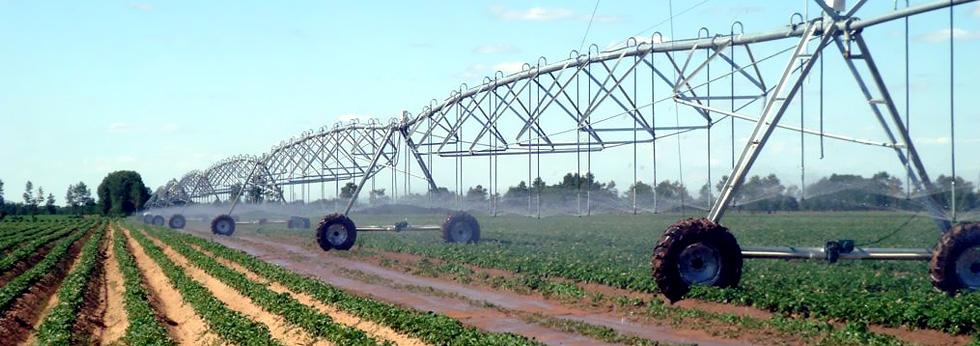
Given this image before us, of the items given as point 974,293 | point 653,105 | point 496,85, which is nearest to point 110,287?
point 496,85

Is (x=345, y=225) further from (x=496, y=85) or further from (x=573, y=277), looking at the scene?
(x=573, y=277)

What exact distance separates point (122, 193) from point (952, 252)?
168 metres

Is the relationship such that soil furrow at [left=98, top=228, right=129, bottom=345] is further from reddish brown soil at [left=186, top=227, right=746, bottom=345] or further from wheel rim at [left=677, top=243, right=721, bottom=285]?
wheel rim at [left=677, top=243, right=721, bottom=285]

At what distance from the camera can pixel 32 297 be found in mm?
27562

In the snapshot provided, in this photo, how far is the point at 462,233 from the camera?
37.8 meters

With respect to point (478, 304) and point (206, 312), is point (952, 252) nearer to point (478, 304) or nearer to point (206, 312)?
point (478, 304)

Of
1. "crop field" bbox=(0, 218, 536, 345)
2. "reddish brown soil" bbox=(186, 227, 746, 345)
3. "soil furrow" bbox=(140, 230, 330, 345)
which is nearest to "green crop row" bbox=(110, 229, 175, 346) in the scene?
"crop field" bbox=(0, 218, 536, 345)

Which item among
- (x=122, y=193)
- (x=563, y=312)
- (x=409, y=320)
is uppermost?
(x=122, y=193)

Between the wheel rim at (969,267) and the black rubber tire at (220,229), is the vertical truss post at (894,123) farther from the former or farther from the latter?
the black rubber tire at (220,229)

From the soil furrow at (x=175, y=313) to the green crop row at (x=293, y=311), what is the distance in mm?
1178

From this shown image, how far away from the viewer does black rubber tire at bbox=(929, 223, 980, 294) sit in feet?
55.7

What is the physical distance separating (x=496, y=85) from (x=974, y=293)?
1553 cm

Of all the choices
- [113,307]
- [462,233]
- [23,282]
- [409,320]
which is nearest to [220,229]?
[462,233]

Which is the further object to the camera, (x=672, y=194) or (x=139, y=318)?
(x=672, y=194)
